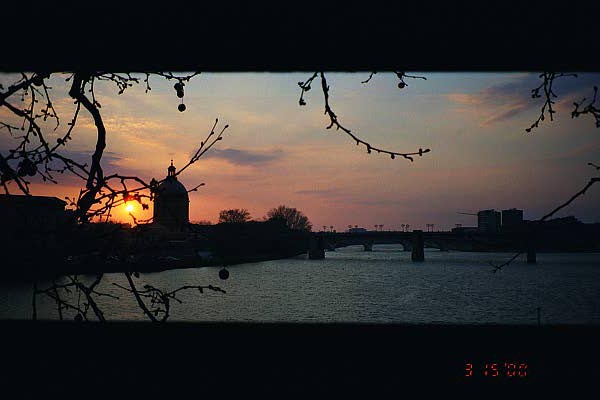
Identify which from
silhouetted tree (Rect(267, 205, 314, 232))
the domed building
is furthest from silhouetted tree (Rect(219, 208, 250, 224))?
the domed building

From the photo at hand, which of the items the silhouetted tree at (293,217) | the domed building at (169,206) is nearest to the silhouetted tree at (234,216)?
the silhouetted tree at (293,217)

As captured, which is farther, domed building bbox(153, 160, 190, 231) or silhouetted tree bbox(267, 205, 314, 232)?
silhouetted tree bbox(267, 205, 314, 232)
